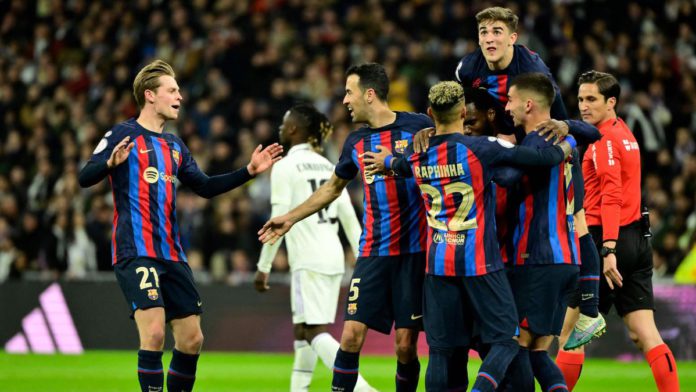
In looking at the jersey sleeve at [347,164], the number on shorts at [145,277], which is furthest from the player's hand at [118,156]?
the jersey sleeve at [347,164]

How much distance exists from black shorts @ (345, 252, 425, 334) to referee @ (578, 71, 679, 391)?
141 centimetres

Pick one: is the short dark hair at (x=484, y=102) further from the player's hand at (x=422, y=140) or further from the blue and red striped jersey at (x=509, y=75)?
the player's hand at (x=422, y=140)

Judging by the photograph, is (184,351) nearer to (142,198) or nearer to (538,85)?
(142,198)

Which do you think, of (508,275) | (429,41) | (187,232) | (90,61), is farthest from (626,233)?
(90,61)

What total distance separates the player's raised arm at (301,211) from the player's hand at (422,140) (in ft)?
3.08

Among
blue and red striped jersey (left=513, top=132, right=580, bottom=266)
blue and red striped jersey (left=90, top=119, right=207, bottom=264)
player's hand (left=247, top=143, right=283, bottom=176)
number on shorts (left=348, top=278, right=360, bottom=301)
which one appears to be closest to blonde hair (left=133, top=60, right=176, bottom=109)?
blue and red striped jersey (left=90, top=119, right=207, bottom=264)

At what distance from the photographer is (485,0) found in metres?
18.8

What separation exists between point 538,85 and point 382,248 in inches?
59.3

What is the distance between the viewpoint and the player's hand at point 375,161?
6.98 metres

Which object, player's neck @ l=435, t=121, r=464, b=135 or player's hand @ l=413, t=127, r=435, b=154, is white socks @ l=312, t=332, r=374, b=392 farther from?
player's neck @ l=435, t=121, r=464, b=135

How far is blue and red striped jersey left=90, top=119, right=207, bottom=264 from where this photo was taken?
23.7ft

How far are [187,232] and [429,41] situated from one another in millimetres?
5299

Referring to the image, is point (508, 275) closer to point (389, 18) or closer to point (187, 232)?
point (187, 232)

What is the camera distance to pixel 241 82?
61.9 ft
